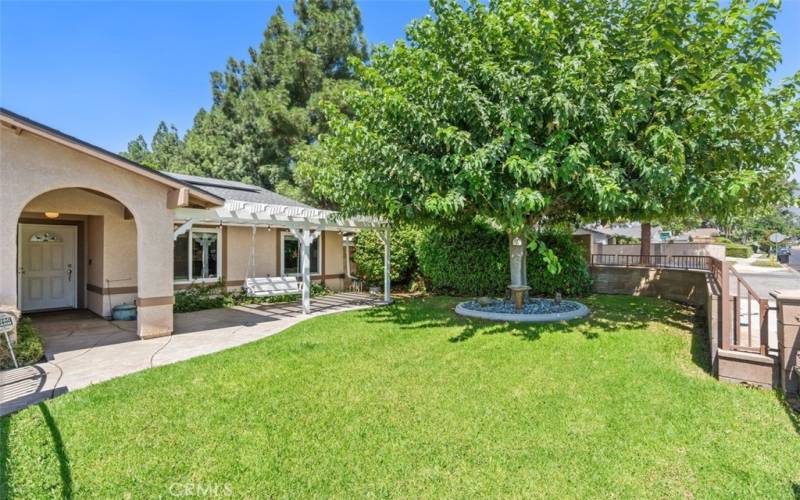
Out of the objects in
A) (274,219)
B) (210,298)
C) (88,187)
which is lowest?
(210,298)

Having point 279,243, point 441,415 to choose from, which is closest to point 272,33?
point 279,243

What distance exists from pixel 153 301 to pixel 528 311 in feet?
26.4

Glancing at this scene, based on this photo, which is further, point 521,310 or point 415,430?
point 521,310

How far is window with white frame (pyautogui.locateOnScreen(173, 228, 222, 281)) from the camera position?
1142 cm

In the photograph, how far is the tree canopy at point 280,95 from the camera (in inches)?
802

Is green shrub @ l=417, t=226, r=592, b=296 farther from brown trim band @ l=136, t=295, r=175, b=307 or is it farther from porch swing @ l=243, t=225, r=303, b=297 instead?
brown trim band @ l=136, t=295, r=175, b=307

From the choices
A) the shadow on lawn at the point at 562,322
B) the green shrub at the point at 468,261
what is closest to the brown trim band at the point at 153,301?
the shadow on lawn at the point at 562,322

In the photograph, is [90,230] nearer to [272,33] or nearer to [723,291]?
[723,291]

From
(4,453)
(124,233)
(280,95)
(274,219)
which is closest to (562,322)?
(274,219)

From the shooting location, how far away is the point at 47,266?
9.90 meters

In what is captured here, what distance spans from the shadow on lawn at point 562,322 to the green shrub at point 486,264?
96 centimetres

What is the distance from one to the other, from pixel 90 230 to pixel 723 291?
44.4 feet

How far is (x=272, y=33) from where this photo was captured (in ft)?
76.1

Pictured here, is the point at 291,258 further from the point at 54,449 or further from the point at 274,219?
the point at 54,449
